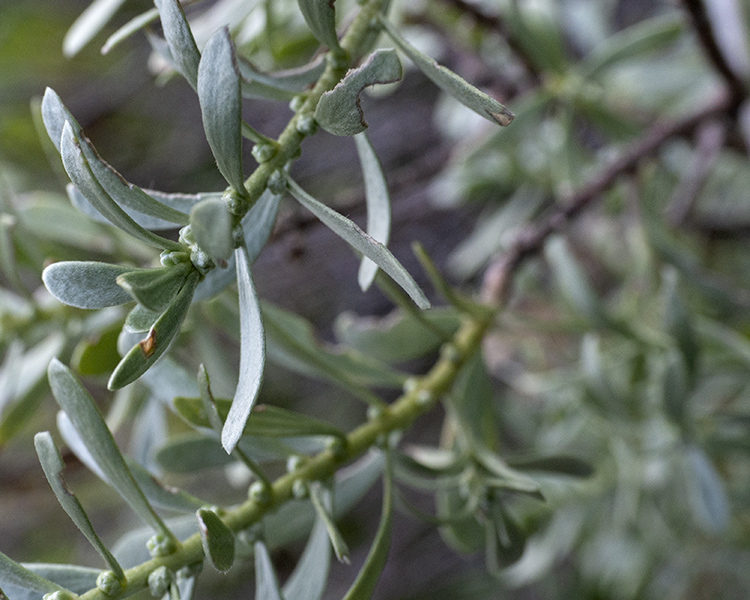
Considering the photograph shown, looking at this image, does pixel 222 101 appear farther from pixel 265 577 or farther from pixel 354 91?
pixel 265 577

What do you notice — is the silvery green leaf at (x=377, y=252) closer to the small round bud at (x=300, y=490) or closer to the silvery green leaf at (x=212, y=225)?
the silvery green leaf at (x=212, y=225)

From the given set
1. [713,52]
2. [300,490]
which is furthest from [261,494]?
[713,52]

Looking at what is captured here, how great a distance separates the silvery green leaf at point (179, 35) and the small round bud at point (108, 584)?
8.1 inches

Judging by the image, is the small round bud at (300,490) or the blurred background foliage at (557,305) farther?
the blurred background foliage at (557,305)

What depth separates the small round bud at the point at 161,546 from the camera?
0.30m

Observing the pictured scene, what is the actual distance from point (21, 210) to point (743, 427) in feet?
2.21

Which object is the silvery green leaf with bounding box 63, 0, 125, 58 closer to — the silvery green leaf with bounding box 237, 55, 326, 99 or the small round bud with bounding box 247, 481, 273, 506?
the silvery green leaf with bounding box 237, 55, 326, 99

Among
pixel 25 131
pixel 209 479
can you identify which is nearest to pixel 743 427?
pixel 209 479

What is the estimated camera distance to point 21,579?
0.27m

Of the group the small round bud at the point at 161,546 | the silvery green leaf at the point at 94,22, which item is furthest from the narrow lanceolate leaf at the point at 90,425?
the silvery green leaf at the point at 94,22

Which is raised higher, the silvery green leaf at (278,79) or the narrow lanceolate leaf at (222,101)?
the narrow lanceolate leaf at (222,101)

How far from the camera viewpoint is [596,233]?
3.45ft

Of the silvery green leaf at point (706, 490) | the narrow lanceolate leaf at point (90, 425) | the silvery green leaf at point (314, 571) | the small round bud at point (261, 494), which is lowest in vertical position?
the silvery green leaf at point (706, 490)

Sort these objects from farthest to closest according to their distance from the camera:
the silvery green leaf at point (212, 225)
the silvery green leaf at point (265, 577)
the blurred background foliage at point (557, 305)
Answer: the blurred background foliage at point (557, 305)
the silvery green leaf at point (265, 577)
the silvery green leaf at point (212, 225)
